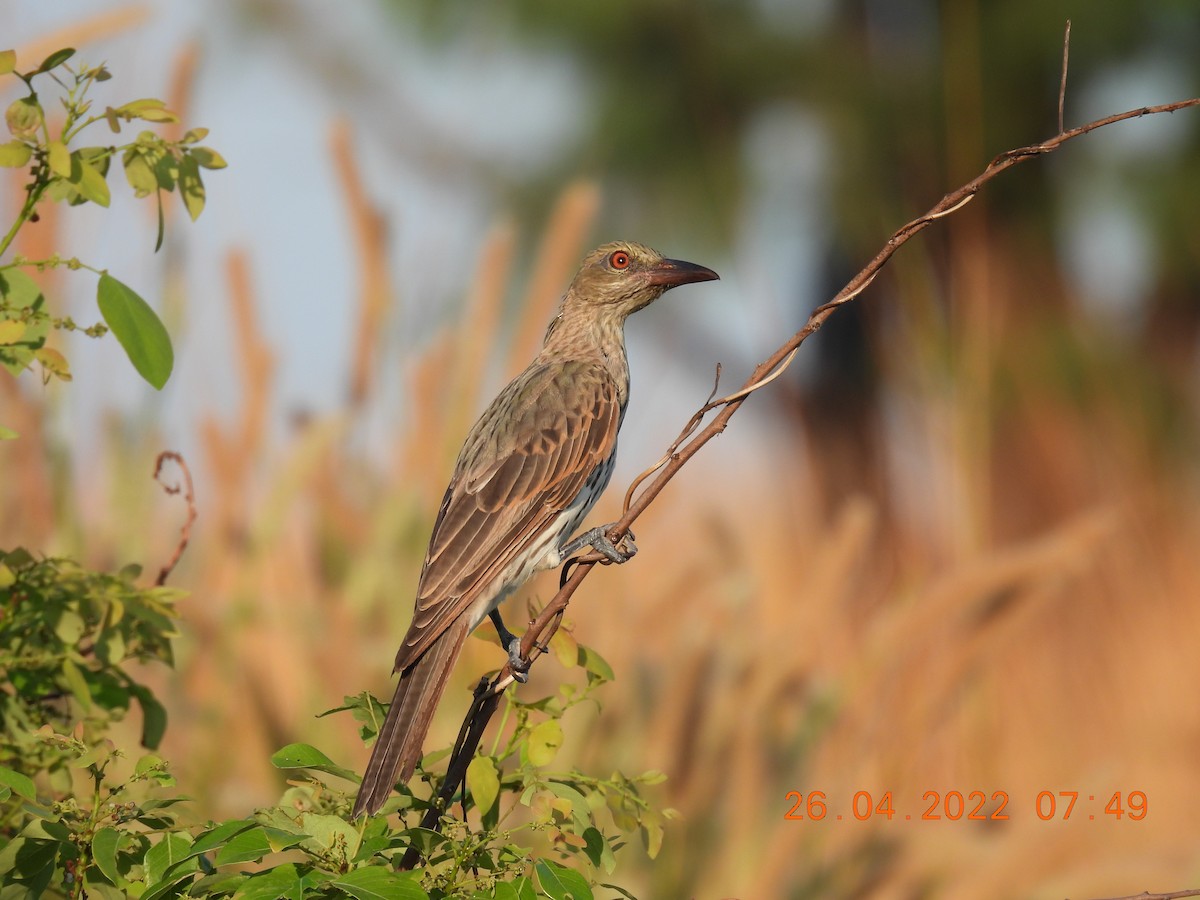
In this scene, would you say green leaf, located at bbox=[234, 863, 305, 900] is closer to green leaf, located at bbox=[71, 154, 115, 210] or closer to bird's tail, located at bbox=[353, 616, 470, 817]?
bird's tail, located at bbox=[353, 616, 470, 817]

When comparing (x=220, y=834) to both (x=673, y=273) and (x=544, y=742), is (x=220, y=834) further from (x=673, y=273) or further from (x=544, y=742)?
(x=673, y=273)

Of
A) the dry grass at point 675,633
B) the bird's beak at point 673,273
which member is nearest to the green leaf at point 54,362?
the dry grass at point 675,633

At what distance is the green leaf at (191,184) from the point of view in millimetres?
2541

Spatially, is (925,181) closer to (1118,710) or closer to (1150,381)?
(1150,381)

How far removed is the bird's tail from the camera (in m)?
2.37

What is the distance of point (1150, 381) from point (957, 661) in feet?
27.2

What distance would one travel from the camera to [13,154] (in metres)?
2.44

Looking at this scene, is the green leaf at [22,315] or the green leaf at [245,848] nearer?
the green leaf at [245,848]

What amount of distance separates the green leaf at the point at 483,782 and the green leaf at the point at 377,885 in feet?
1.43

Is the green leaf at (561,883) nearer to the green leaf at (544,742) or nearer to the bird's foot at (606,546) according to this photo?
the green leaf at (544,742)

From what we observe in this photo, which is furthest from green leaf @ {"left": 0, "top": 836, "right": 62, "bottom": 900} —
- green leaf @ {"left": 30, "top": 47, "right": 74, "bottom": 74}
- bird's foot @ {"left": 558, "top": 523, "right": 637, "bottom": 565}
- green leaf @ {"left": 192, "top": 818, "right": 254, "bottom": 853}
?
green leaf @ {"left": 30, "top": 47, "right": 74, "bottom": 74}

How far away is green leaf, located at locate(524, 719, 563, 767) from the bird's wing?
1014 millimetres

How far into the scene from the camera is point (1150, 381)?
40.1 ft

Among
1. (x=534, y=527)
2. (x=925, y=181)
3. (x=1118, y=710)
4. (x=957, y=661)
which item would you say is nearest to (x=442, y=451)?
(x=534, y=527)
